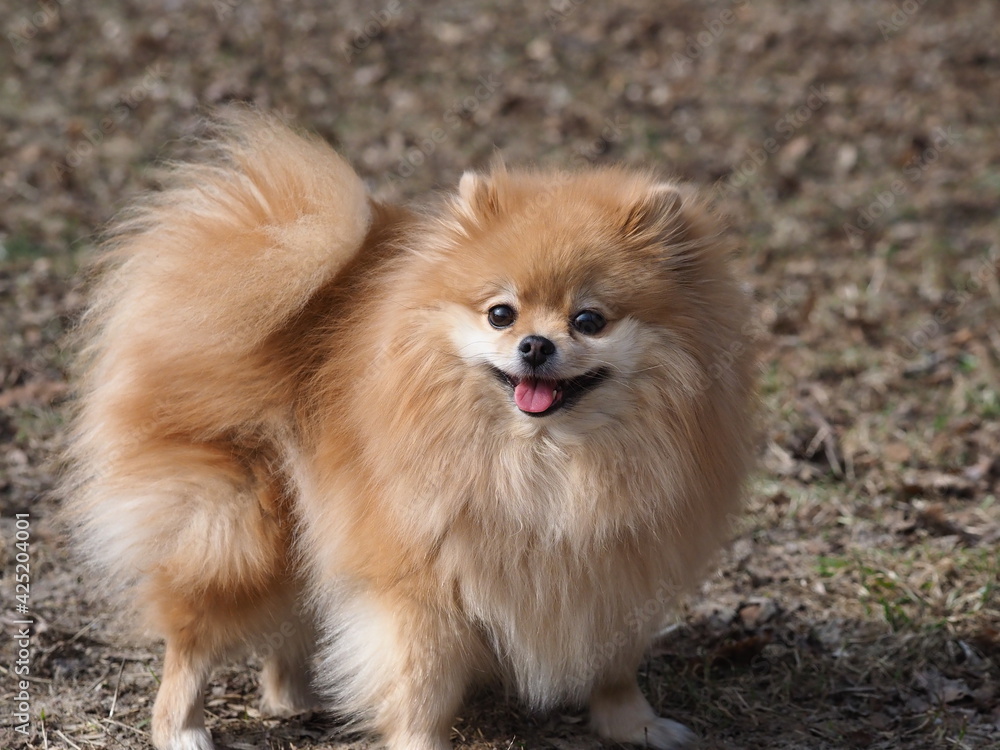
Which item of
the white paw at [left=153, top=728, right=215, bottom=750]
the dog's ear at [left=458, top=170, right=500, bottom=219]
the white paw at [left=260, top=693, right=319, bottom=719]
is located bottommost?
the white paw at [left=260, top=693, right=319, bottom=719]

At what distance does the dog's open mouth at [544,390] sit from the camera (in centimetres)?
271

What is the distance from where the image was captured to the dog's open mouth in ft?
8.89

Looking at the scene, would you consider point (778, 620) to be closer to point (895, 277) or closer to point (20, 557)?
point (20, 557)

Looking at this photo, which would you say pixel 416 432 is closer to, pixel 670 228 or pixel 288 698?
pixel 670 228

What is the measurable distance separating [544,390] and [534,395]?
0.10 ft

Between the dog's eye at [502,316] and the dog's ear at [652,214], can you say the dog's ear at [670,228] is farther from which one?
the dog's eye at [502,316]

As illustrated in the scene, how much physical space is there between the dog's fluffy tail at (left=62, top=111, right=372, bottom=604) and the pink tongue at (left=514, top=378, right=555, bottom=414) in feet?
2.58

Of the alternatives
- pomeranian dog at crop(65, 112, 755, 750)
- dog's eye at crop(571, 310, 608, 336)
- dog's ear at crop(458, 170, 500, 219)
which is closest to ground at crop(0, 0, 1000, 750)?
pomeranian dog at crop(65, 112, 755, 750)

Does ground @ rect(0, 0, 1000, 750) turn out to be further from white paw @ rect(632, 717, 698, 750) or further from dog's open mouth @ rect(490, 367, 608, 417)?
dog's open mouth @ rect(490, 367, 608, 417)

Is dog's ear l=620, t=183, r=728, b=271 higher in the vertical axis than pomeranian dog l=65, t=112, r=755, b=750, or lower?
higher

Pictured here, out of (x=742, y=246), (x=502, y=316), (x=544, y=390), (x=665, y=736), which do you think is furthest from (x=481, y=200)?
(x=665, y=736)

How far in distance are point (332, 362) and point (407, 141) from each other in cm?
520

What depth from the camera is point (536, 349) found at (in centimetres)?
264

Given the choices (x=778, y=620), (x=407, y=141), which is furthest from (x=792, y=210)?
(x=778, y=620)
